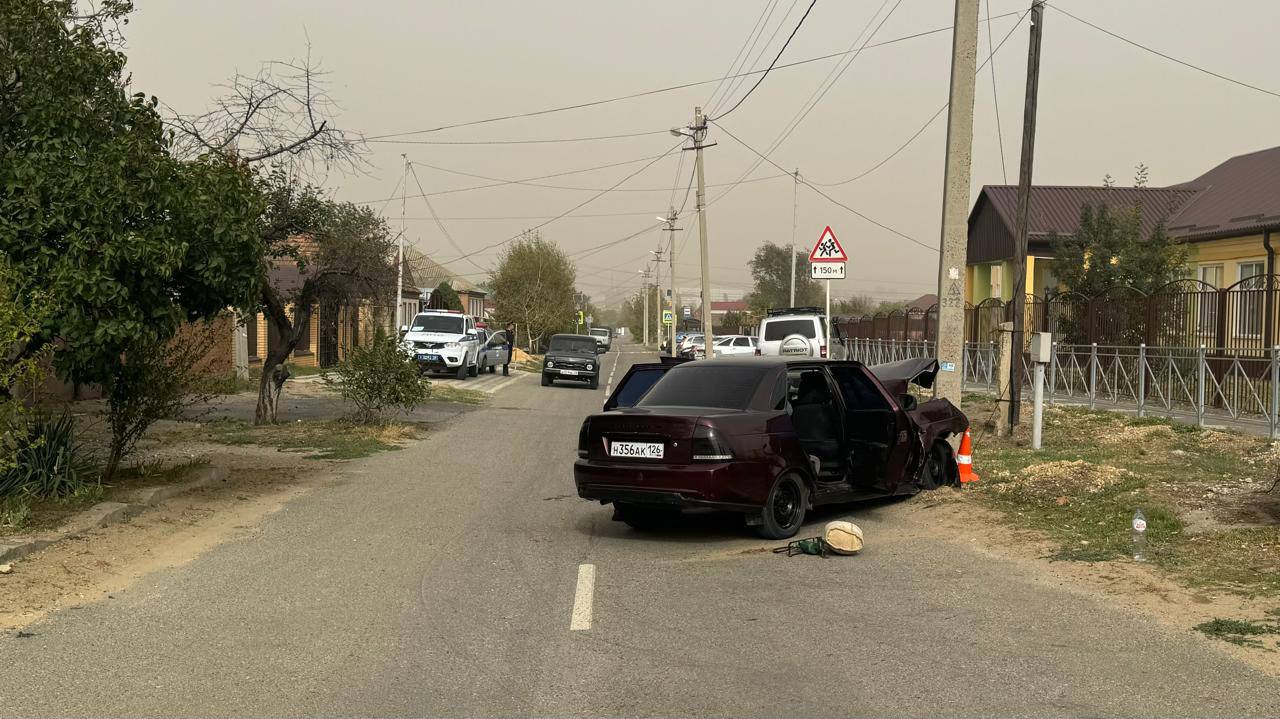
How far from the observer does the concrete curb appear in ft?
28.1

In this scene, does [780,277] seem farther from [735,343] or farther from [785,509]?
[785,509]

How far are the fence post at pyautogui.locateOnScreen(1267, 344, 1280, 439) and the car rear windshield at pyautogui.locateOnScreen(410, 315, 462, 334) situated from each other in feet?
90.1

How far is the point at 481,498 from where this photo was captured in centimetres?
1235

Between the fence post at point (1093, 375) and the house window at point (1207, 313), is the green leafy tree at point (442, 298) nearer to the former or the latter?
the fence post at point (1093, 375)

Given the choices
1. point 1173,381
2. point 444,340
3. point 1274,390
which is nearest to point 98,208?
point 1274,390

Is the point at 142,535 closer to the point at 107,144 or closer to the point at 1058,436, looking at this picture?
the point at 107,144

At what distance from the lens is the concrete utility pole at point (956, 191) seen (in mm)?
13898

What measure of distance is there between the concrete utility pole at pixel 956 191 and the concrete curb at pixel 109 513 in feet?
27.8

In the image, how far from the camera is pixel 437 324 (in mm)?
39031

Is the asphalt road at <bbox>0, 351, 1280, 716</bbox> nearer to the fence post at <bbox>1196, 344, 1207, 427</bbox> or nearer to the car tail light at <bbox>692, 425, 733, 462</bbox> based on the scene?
the car tail light at <bbox>692, 425, 733, 462</bbox>

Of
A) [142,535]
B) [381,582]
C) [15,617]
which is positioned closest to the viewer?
[15,617]

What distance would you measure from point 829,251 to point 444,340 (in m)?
21.5

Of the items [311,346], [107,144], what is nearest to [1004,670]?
[107,144]

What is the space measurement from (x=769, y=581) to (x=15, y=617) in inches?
184
